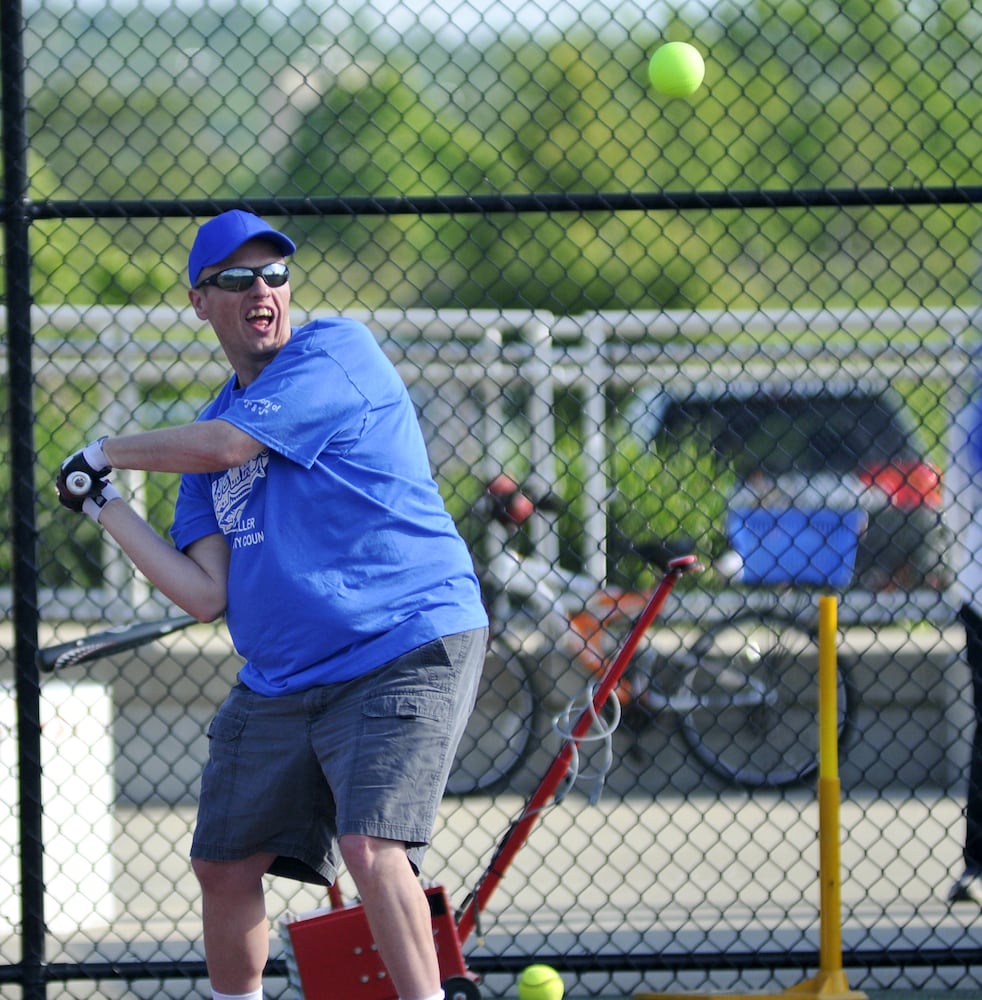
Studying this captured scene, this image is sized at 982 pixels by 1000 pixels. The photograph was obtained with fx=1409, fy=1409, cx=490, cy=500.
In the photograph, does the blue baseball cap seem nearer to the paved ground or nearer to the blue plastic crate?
the paved ground

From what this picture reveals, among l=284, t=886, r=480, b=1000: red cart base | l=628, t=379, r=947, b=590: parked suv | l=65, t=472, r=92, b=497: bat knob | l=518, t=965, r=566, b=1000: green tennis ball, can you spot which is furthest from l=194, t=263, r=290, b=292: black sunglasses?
l=628, t=379, r=947, b=590: parked suv

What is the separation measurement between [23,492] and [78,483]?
806 mm

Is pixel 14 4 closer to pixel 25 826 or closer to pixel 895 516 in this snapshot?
pixel 25 826

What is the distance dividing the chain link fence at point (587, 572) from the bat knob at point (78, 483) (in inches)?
31.0

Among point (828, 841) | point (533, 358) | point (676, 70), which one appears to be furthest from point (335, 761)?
point (533, 358)

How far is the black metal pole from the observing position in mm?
3357

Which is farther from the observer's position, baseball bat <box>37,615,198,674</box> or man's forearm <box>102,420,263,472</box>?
baseball bat <box>37,615,198,674</box>

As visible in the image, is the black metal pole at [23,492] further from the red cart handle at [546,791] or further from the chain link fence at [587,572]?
the red cart handle at [546,791]

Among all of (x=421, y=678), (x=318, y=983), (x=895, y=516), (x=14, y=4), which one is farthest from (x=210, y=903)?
(x=895, y=516)

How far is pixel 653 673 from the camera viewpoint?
6691 millimetres

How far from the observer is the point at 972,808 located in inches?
174

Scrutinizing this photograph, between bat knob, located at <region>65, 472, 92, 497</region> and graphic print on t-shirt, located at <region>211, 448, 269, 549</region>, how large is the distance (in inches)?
10.5

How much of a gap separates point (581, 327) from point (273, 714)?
12.5ft

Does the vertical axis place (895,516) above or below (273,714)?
above
